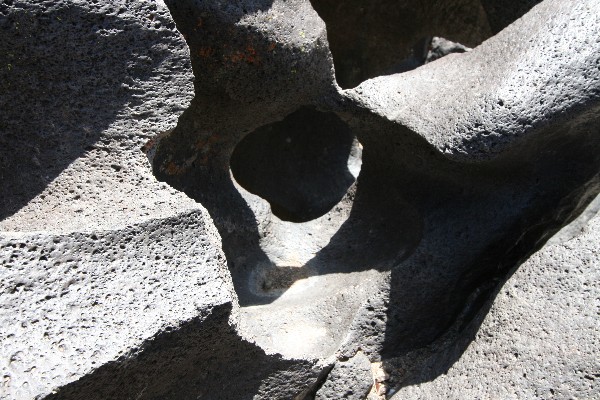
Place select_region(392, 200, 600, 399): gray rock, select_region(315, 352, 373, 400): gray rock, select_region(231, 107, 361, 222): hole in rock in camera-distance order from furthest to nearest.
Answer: select_region(231, 107, 361, 222): hole in rock → select_region(315, 352, 373, 400): gray rock → select_region(392, 200, 600, 399): gray rock

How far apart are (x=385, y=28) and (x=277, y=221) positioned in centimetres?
56

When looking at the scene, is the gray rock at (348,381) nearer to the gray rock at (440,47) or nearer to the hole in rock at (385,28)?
the hole in rock at (385,28)

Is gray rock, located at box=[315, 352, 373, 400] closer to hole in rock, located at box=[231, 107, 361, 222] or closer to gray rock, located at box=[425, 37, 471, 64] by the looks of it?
hole in rock, located at box=[231, 107, 361, 222]

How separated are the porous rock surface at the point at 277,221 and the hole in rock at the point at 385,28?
0.06 meters

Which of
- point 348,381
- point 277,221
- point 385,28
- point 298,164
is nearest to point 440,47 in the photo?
point 385,28

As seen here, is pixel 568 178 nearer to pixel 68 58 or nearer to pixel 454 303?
pixel 454 303

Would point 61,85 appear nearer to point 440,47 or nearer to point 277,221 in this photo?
point 277,221

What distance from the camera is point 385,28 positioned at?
5.28 ft

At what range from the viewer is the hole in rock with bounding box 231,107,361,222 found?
1.66m

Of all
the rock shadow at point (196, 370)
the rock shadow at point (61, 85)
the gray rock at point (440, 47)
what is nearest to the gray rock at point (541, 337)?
the rock shadow at point (196, 370)

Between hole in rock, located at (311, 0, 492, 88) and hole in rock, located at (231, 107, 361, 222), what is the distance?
0.15 metres

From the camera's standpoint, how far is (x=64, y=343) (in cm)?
71

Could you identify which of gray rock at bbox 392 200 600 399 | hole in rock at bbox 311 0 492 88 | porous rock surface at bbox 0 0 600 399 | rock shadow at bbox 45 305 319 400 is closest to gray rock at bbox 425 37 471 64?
hole in rock at bbox 311 0 492 88

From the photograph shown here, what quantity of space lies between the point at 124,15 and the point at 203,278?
0.33 metres
